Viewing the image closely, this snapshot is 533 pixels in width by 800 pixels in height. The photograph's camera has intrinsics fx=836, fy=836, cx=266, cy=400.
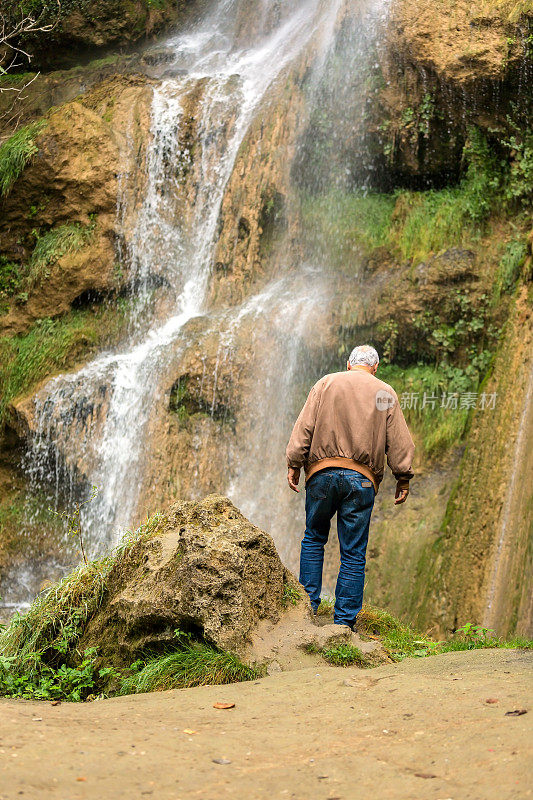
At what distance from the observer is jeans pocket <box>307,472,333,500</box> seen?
15.9 feet

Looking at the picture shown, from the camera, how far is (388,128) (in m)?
10.7

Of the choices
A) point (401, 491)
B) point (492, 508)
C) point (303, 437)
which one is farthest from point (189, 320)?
point (401, 491)

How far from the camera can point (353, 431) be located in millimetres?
4867

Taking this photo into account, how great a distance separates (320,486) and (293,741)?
2002mm

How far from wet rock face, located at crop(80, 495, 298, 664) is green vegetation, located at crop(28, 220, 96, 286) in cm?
823

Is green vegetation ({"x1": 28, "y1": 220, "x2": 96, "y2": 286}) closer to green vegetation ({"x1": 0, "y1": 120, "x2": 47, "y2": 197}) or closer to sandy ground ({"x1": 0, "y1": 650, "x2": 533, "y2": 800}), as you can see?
green vegetation ({"x1": 0, "y1": 120, "x2": 47, "y2": 197})

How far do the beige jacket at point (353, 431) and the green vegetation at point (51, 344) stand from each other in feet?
24.0

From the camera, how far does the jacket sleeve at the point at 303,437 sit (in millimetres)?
4965

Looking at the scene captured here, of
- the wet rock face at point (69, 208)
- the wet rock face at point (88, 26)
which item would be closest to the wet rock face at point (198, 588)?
the wet rock face at point (69, 208)

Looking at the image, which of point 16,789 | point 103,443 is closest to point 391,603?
point 103,443

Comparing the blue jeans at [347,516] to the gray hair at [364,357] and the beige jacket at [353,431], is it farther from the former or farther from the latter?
the gray hair at [364,357]

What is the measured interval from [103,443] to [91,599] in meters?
5.54

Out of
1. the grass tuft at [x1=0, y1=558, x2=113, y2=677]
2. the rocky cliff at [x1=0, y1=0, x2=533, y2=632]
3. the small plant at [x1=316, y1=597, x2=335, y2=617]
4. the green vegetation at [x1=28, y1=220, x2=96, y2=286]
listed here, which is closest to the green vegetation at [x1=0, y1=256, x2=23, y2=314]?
the rocky cliff at [x1=0, y1=0, x2=533, y2=632]

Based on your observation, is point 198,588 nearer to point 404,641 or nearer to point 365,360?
point 404,641
